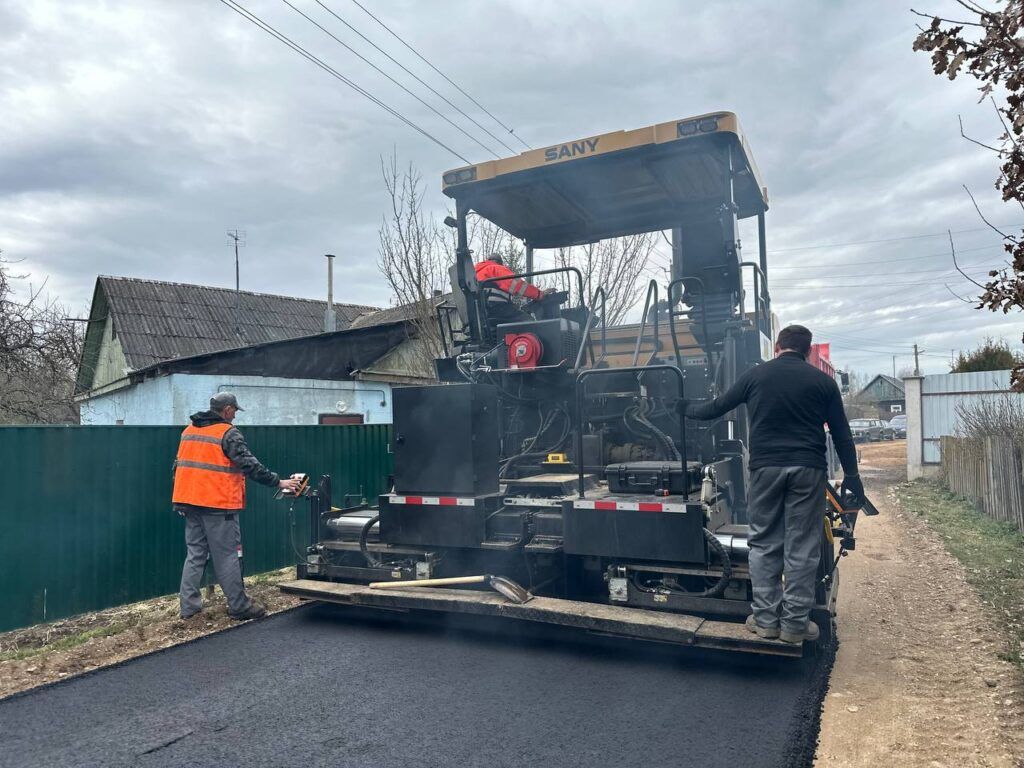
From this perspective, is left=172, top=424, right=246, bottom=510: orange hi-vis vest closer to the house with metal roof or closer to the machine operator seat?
the machine operator seat

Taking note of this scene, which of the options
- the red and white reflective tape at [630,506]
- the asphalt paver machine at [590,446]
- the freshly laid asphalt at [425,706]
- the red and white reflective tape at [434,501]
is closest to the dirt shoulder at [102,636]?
the freshly laid asphalt at [425,706]

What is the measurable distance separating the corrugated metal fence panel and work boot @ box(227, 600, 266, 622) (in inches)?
604

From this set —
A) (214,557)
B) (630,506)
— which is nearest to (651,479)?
(630,506)

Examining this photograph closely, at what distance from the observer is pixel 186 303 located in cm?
2031

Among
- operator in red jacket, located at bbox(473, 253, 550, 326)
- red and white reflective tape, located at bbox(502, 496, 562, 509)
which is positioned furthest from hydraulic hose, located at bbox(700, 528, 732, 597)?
operator in red jacket, located at bbox(473, 253, 550, 326)

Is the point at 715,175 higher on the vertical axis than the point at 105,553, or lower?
higher

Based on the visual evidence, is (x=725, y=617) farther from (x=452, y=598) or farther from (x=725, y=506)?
(x=452, y=598)

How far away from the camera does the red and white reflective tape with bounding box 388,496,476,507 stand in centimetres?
498

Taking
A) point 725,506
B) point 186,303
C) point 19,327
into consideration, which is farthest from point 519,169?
point 186,303

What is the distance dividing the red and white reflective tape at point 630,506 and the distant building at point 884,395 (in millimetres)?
70089

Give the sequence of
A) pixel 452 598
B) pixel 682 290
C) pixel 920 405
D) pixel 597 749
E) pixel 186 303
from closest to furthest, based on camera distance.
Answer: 1. pixel 597 749
2. pixel 452 598
3. pixel 682 290
4. pixel 920 405
5. pixel 186 303

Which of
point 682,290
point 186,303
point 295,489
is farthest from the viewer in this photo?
point 186,303

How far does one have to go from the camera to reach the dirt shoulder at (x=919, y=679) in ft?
10.5

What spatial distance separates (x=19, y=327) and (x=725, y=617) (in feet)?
38.9
